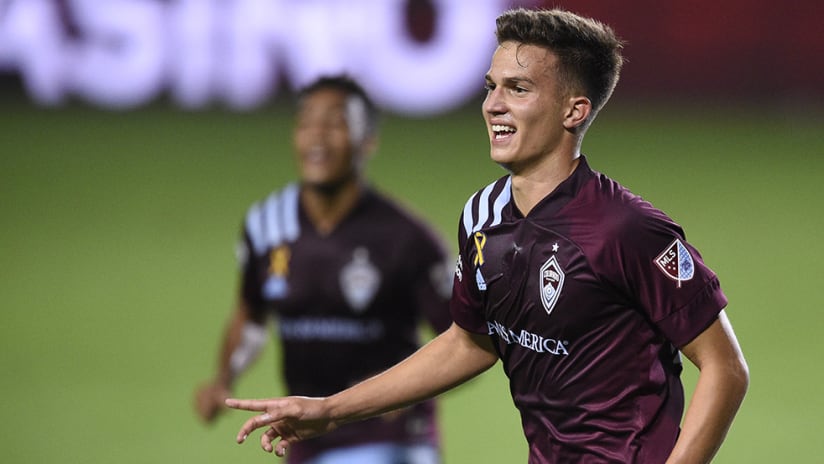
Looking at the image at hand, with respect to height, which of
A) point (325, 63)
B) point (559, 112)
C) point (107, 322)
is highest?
point (325, 63)

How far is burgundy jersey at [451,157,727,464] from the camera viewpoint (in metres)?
3.59

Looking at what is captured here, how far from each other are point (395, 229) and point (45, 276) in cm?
523

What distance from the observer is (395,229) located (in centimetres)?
599

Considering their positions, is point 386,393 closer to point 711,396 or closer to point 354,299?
point 711,396

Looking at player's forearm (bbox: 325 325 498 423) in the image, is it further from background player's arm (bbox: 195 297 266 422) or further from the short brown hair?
background player's arm (bbox: 195 297 266 422)

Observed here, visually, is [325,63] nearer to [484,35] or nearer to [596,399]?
[484,35]

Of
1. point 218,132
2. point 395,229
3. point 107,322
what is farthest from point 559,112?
point 218,132

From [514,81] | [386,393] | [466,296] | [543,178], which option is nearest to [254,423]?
[386,393]

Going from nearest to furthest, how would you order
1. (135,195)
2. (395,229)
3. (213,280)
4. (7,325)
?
(395,229), (7,325), (213,280), (135,195)

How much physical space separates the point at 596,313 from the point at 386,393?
68 cm

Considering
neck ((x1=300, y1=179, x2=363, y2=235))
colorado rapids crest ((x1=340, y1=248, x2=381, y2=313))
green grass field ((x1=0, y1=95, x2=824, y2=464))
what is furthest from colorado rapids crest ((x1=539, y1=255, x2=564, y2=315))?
green grass field ((x1=0, y1=95, x2=824, y2=464))

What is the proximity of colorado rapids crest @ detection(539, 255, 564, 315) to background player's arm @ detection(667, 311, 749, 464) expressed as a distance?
1.16 ft

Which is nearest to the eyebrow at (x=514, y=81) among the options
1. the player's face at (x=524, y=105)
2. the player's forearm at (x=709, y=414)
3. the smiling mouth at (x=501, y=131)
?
the player's face at (x=524, y=105)

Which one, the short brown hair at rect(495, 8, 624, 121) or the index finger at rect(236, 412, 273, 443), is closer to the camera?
the short brown hair at rect(495, 8, 624, 121)
